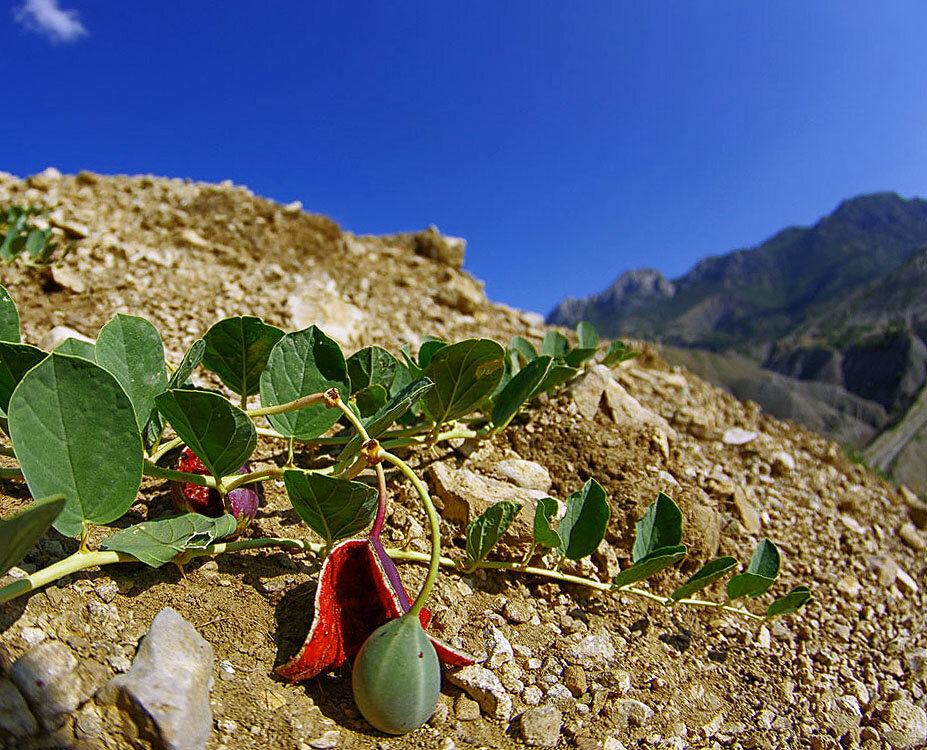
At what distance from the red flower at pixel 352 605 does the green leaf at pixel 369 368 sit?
42cm

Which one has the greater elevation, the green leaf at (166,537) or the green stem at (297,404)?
the green stem at (297,404)

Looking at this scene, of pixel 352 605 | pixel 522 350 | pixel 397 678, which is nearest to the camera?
pixel 397 678

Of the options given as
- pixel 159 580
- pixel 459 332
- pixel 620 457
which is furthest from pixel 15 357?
pixel 459 332

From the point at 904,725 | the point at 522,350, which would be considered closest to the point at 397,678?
the point at 904,725

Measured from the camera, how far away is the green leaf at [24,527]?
54cm

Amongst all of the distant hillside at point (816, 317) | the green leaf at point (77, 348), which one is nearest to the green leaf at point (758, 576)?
the green leaf at point (77, 348)

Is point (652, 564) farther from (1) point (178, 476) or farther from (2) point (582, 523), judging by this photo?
(1) point (178, 476)

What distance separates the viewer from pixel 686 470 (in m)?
1.59

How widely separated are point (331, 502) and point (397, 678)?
0.24 metres

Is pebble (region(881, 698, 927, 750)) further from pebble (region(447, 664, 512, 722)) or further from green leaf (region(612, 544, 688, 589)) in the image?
pebble (region(447, 664, 512, 722))

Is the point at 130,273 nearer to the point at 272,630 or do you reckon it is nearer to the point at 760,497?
the point at 272,630

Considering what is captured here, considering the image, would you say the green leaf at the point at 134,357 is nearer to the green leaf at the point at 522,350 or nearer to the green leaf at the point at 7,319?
the green leaf at the point at 7,319

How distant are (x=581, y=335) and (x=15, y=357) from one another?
1.53 metres

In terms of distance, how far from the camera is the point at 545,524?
3.31 feet
